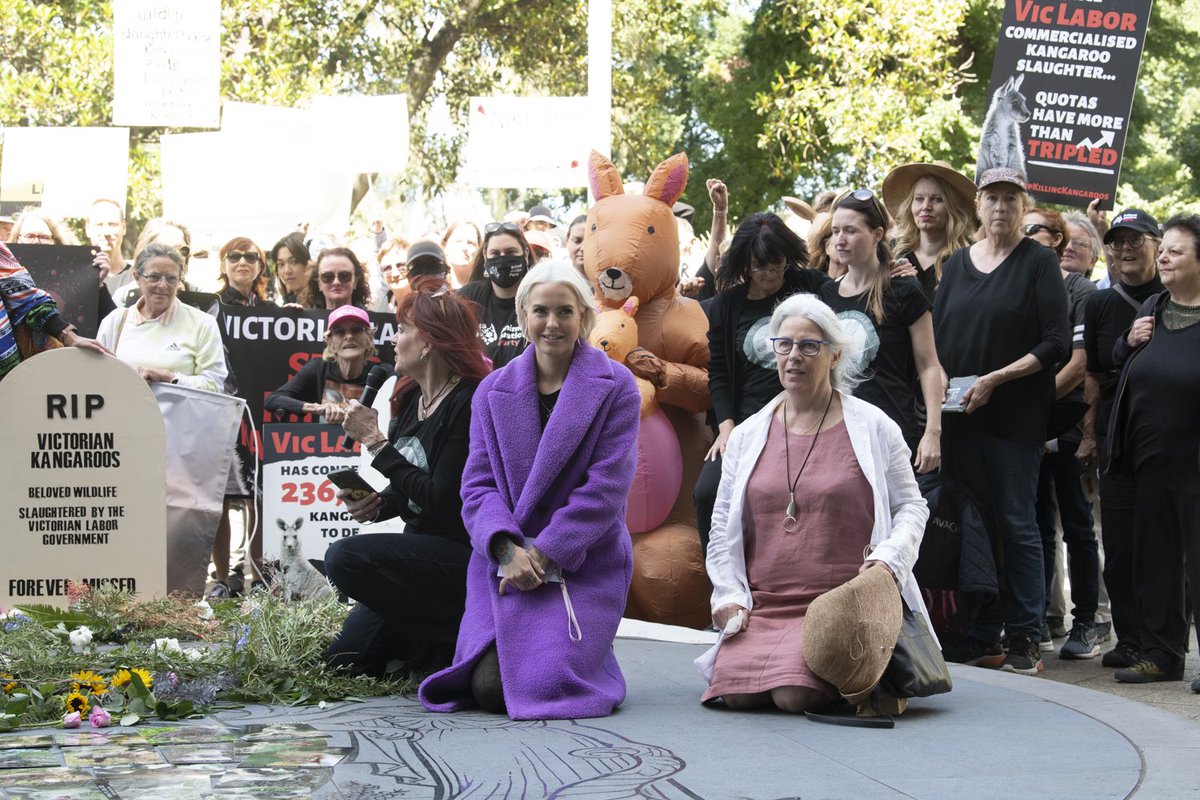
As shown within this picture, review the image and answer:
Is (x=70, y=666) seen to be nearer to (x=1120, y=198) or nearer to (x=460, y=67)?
(x=460, y=67)

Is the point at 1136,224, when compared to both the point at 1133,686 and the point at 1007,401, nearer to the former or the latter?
the point at 1007,401

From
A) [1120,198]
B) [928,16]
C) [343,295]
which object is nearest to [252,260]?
[343,295]

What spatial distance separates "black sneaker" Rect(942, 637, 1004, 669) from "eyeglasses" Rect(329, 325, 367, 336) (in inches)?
145

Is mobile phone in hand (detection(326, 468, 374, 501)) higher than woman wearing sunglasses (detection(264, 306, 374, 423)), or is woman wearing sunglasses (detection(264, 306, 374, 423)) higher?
woman wearing sunglasses (detection(264, 306, 374, 423))

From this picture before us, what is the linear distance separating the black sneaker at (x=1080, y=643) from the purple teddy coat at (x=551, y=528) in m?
2.95

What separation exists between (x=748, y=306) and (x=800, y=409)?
1.70 m

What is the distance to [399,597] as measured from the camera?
6.02 meters

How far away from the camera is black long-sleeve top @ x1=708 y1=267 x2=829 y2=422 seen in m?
7.53

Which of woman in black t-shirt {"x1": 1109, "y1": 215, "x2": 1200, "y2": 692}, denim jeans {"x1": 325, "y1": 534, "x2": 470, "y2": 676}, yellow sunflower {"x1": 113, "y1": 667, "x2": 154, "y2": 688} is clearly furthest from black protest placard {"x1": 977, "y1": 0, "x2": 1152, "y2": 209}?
yellow sunflower {"x1": 113, "y1": 667, "x2": 154, "y2": 688}

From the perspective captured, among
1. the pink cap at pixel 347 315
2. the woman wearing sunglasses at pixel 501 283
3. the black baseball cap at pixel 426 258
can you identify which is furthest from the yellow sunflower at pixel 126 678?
the black baseball cap at pixel 426 258

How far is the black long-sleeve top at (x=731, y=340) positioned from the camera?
7.53 meters

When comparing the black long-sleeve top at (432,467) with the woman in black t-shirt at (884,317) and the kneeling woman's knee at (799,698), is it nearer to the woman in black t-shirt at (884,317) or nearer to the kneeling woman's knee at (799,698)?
the kneeling woman's knee at (799,698)

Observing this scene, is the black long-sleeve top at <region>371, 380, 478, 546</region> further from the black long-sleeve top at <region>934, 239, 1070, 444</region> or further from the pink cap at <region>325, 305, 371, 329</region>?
the pink cap at <region>325, 305, 371, 329</region>

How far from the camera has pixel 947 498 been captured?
7.25 meters
